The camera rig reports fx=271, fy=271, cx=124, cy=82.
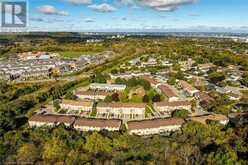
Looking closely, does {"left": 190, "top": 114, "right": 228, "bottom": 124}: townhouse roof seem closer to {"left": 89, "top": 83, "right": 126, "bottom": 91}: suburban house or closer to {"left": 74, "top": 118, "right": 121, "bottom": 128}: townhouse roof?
{"left": 74, "top": 118, "right": 121, "bottom": 128}: townhouse roof

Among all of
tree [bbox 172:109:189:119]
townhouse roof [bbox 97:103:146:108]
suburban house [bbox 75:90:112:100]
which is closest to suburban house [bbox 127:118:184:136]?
tree [bbox 172:109:189:119]

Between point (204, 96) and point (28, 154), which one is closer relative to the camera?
point (28, 154)

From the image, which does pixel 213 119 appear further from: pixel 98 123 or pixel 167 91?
pixel 167 91

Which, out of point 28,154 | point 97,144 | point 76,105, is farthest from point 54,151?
point 76,105

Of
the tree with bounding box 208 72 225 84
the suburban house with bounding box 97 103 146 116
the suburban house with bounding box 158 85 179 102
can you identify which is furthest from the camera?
the tree with bounding box 208 72 225 84

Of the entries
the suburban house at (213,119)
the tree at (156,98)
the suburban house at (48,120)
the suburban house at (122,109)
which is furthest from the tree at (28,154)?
the tree at (156,98)

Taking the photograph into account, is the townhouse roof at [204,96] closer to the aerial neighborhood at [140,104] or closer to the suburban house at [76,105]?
the aerial neighborhood at [140,104]
